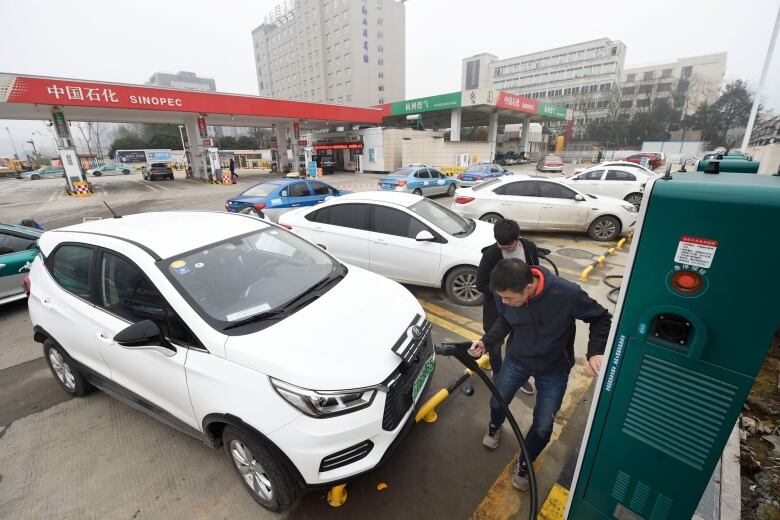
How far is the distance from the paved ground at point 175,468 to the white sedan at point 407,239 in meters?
1.48

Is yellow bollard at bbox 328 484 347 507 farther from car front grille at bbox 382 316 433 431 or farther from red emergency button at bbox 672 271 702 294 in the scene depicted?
red emergency button at bbox 672 271 702 294

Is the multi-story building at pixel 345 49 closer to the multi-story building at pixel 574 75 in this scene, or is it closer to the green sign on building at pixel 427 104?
the green sign on building at pixel 427 104

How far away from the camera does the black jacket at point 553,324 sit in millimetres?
1989

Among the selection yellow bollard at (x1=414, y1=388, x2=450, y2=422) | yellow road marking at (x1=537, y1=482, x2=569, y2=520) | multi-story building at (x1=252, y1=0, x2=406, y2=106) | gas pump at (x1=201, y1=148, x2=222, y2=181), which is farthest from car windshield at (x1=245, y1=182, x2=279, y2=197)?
multi-story building at (x1=252, y1=0, x2=406, y2=106)

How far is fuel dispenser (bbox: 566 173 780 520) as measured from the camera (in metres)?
1.24

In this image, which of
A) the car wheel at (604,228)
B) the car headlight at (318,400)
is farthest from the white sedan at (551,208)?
the car headlight at (318,400)

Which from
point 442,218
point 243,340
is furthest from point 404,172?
point 243,340

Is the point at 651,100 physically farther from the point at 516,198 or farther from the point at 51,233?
the point at 51,233

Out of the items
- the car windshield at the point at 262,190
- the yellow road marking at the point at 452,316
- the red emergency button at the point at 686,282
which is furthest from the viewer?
the car windshield at the point at 262,190

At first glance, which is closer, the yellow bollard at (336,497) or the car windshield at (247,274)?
the yellow bollard at (336,497)

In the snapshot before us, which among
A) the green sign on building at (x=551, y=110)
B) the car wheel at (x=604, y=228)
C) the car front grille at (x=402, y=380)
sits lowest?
the car wheel at (x=604, y=228)

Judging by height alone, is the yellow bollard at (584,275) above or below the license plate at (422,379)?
below

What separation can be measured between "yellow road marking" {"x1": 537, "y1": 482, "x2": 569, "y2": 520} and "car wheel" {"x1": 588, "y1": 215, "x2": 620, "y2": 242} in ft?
23.4

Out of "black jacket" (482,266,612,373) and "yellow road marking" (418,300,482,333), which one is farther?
"yellow road marking" (418,300,482,333)
